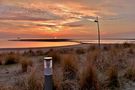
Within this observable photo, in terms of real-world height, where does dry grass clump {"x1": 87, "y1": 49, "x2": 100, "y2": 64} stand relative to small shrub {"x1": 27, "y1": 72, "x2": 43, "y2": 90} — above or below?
above

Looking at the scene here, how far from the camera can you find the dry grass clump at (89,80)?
7.69 meters

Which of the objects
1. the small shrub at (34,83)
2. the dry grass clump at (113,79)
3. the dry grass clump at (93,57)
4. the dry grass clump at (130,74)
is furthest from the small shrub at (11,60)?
the small shrub at (34,83)

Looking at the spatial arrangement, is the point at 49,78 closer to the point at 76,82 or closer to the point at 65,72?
the point at 76,82

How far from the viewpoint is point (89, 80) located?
7.79m

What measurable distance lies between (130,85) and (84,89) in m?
1.41

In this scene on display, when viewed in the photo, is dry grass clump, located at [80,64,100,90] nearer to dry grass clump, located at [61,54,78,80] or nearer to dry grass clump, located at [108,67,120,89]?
dry grass clump, located at [108,67,120,89]

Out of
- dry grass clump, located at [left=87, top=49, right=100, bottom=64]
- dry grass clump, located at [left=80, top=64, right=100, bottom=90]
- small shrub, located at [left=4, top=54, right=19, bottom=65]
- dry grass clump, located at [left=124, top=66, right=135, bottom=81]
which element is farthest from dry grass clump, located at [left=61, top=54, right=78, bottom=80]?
small shrub, located at [left=4, top=54, right=19, bottom=65]

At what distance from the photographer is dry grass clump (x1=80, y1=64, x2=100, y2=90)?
7691 millimetres

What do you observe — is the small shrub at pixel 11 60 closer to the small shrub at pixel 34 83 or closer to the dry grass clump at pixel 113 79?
the dry grass clump at pixel 113 79

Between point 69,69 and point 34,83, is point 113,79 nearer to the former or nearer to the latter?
point 69,69

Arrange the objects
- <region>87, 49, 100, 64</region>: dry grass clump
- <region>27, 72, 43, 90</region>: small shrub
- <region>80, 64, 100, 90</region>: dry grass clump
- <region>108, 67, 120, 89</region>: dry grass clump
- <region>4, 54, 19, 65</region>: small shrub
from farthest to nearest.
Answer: <region>4, 54, 19, 65</region>: small shrub
<region>87, 49, 100, 64</region>: dry grass clump
<region>108, 67, 120, 89</region>: dry grass clump
<region>80, 64, 100, 90</region>: dry grass clump
<region>27, 72, 43, 90</region>: small shrub

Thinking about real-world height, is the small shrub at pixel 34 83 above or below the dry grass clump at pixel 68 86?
above

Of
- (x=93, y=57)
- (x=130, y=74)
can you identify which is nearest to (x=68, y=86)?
(x=130, y=74)

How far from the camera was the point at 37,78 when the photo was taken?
770 cm
